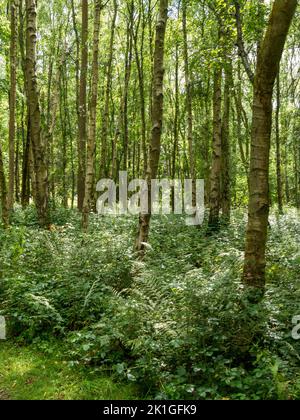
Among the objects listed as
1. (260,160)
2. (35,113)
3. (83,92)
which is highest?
(83,92)

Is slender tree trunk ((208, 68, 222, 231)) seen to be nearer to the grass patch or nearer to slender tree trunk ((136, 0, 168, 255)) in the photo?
slender tree trunk ((136, 0, 168, 255))

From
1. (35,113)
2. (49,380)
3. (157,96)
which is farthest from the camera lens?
(35,113)

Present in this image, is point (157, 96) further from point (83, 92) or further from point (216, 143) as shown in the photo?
point (83, 92)

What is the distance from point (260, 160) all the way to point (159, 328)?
2.81 metres

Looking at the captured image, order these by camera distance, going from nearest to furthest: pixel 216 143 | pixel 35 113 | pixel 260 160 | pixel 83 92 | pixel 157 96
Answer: pixel 260 160 → pixel 157 96 → pixel 35 113 → pixel 216 143 → pixel 83 92

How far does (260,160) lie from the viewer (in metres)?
5.99

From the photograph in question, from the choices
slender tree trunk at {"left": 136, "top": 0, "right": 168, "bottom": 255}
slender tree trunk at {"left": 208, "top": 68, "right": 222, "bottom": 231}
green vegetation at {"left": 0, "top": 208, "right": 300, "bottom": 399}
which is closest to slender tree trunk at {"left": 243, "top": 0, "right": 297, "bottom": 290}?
green vegetation at {"left": 0, "top": 208, "right": 300, "bottom": 399}

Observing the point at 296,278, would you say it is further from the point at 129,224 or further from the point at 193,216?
the point at 193,216

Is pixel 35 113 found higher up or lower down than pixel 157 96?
higher up

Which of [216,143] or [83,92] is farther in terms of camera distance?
[83,92]

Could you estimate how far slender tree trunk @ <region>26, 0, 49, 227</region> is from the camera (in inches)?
426

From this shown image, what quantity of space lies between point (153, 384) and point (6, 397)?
1779mm

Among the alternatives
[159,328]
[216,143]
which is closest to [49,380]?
[159,328]

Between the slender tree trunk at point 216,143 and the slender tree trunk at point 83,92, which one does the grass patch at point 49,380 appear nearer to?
the slender tree trunk at point 216,143
